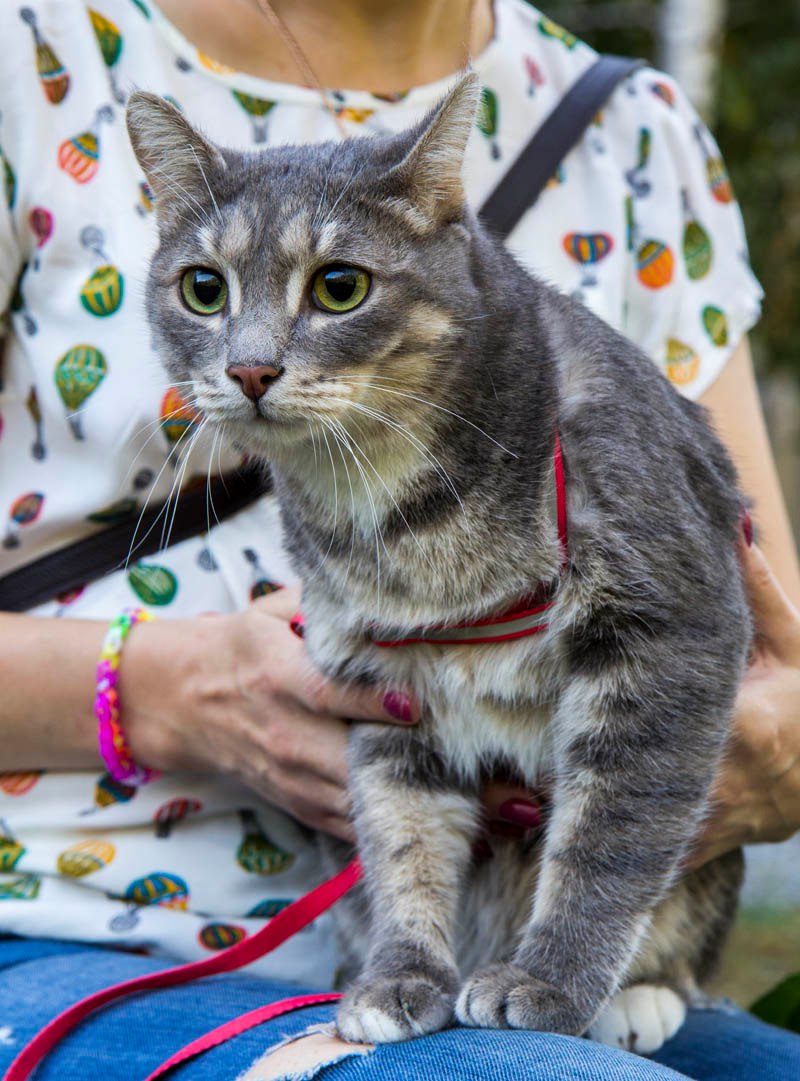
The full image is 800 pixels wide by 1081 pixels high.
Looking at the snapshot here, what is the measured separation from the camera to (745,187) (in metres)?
6.57

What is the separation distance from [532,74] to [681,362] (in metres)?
0.57

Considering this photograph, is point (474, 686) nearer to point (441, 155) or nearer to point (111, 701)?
point (111, 701)

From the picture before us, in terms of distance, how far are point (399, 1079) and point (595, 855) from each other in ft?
1.17

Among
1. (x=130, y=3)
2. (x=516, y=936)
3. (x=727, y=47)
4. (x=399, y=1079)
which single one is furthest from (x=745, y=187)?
(x=399, y=1079)

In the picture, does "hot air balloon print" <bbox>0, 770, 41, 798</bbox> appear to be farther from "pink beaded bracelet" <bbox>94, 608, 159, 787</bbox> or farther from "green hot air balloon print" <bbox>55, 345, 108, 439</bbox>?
"green hot air balloon print" <bbox>55, 345, 108, 439</bbox>

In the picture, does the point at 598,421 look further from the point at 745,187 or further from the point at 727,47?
the point at 727,47

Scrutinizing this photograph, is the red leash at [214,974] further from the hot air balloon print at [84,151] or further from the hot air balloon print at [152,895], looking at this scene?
the hot air balloon print at [84,151]

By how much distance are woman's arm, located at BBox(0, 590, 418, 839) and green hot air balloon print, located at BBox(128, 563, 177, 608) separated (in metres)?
0.10

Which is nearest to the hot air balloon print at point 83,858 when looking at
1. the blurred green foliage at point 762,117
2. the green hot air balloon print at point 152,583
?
the green hot air balloon print at point 152,583

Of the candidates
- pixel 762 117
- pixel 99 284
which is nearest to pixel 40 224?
pixel 99 284

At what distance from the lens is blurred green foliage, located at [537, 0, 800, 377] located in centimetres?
663

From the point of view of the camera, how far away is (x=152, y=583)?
181 centimetres

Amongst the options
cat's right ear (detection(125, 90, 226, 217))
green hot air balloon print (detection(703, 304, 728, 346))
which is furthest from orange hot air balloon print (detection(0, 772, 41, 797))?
green hot air balloon print (detection(703, 304, 728, 346))

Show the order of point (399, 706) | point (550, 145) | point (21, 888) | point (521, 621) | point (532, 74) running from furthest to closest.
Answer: point (532, 74)
point (550, 145)
point (21, 888)
point (399, 706)
point (521, 621)
